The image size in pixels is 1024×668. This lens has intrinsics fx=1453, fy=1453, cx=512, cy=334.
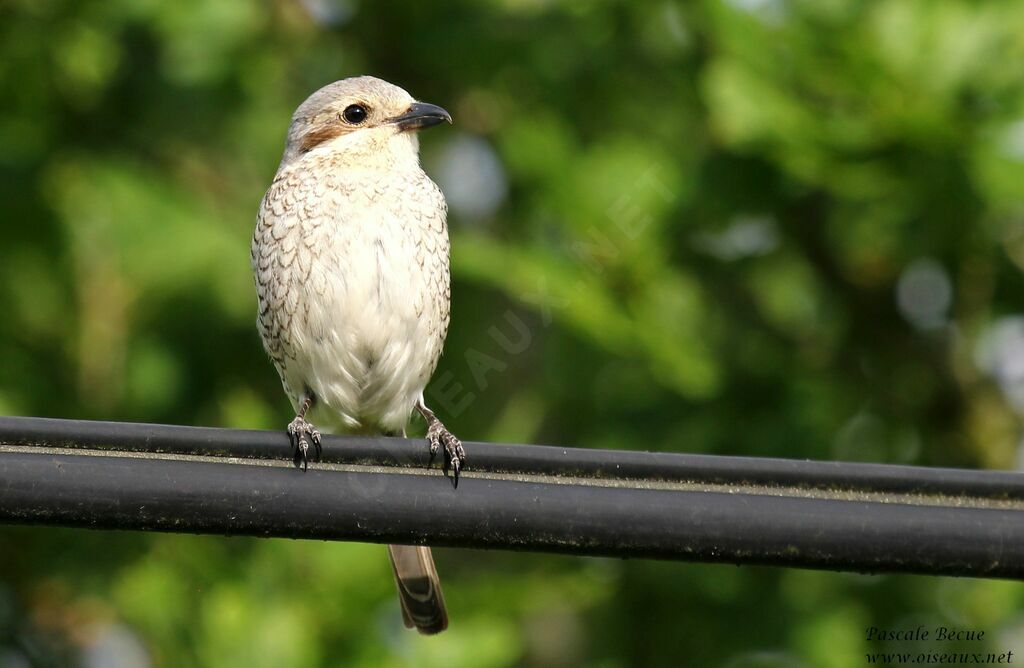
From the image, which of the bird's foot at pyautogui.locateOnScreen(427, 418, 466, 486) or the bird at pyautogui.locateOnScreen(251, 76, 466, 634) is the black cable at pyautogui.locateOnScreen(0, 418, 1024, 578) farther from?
the bird at pyautogui.locateOnScreen(251, 76, 466, 634)

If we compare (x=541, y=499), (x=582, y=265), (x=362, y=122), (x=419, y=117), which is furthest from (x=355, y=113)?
(x=541, y=499)

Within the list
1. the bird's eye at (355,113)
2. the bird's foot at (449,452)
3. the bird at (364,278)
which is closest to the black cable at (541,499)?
the bird's foot at (449,452)

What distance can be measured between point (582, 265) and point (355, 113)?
36.6 inches

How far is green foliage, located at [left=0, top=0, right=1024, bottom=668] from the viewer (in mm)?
4715

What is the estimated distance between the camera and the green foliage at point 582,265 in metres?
4.71

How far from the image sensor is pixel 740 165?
207 inches

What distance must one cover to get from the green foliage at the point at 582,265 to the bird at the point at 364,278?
379 mm

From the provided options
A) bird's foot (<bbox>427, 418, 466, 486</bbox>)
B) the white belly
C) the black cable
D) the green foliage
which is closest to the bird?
the white belly

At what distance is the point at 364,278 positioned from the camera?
430 cm

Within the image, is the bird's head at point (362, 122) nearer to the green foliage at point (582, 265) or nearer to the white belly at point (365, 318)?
the white belly at point (365, 318)

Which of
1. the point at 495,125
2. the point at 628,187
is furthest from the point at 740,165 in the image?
the point at 495,125

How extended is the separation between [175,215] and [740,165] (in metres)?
2.18

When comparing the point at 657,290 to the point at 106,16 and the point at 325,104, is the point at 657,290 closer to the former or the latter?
the point at 325,104

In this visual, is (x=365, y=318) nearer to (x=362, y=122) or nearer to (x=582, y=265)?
(x=362, y=122)
